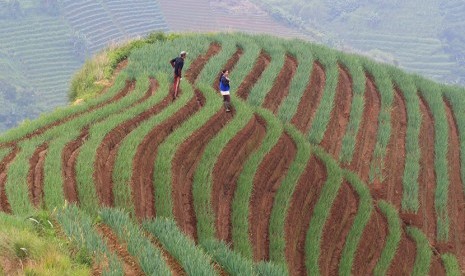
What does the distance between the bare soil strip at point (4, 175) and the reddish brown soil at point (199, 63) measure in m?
5.97

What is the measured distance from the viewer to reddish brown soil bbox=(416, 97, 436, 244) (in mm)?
11873

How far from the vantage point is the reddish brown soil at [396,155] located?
488 inches

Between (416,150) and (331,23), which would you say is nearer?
(416,150)

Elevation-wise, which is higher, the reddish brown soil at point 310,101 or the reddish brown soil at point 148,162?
the reddish brown soil at point 148,162

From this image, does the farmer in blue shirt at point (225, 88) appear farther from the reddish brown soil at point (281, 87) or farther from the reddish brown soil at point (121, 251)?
the reddish brown soil at point (121, 251)

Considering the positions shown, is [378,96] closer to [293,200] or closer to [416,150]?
[416,150]

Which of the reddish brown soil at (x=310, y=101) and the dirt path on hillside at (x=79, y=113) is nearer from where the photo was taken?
the dirt path on hillside at (x=79, y=113)

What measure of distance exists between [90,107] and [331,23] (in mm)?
134683

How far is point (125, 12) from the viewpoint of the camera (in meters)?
109

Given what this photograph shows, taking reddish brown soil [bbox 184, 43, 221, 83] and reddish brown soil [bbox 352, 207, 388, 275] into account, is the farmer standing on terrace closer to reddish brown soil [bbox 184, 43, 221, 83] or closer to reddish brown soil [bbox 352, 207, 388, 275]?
reddish brown soil [bbox 184, 43, 221, 83]

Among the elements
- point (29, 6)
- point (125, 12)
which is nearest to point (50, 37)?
point (29, 6)

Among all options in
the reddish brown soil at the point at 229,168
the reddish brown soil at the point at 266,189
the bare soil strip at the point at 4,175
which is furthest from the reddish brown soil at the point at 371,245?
the bare soil strip at the point at 4,175

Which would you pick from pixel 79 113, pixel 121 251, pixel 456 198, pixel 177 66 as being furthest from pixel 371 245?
pixel 79 113

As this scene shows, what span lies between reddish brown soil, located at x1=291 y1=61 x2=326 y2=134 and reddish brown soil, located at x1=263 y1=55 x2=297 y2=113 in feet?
1.94
